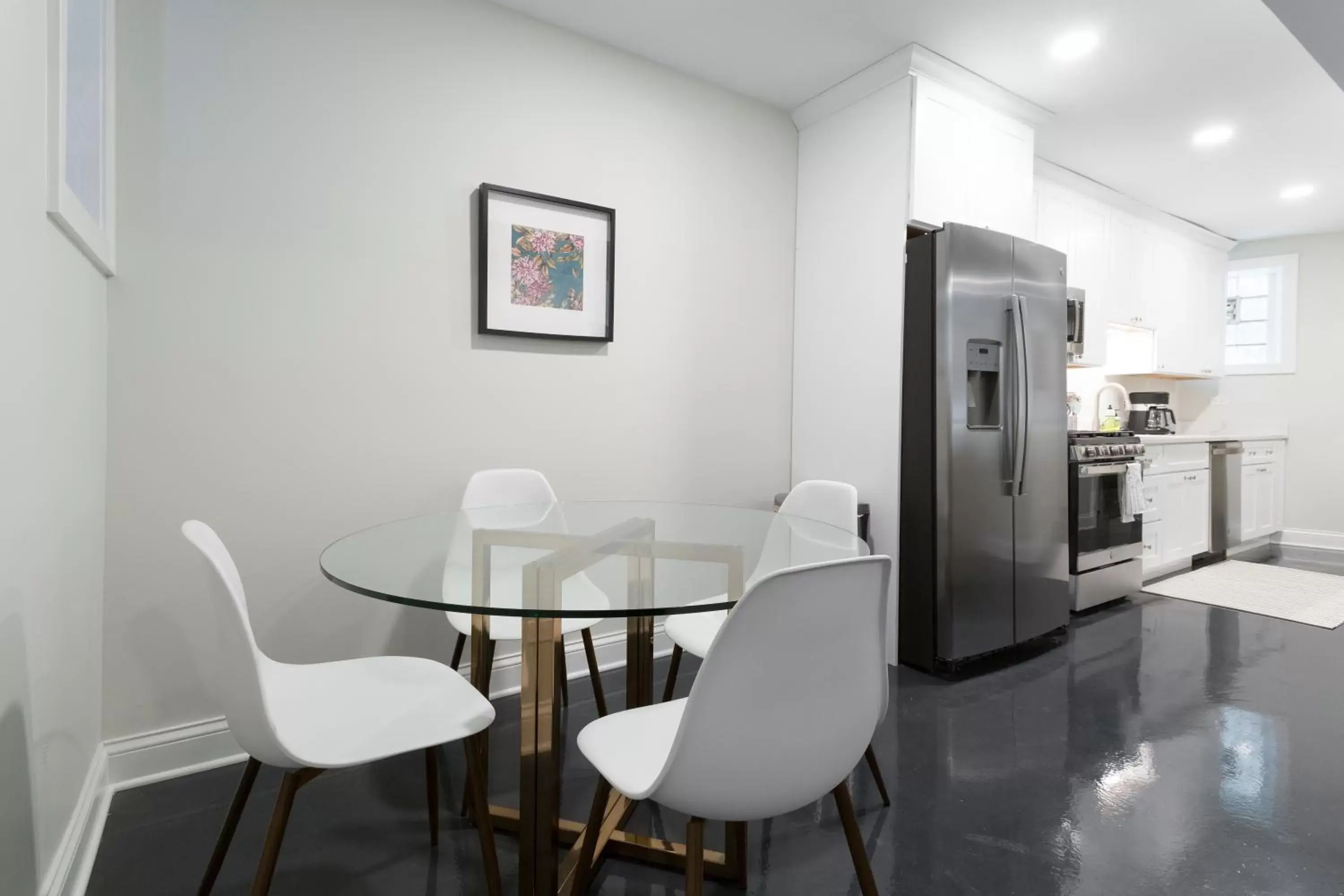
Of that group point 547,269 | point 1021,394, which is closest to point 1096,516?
point 1021,394

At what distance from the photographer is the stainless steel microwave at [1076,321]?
13.6 feet

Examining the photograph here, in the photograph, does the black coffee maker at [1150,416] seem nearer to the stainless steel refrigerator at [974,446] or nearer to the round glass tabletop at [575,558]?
the stainless steel refrigerator at [974,446]

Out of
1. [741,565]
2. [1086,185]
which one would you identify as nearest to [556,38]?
[741,565]

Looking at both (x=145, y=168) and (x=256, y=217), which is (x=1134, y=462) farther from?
(x=145, y=168)

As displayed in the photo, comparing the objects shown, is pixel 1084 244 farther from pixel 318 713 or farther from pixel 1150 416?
pixel 318 713

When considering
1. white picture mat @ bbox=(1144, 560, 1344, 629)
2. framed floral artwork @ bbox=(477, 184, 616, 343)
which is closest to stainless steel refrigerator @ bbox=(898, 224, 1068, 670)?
framed floral artwork @ bbox=(477, 184, 616, 343)

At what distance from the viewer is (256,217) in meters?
2.08

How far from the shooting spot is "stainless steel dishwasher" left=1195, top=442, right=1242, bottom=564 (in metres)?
4.90

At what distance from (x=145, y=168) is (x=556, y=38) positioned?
157 centimetres

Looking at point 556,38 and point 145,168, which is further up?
point 556,38

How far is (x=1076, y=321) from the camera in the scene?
13.6 ft

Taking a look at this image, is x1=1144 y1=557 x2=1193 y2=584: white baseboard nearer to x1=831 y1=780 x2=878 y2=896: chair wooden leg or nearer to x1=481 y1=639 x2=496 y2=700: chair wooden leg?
x1=831 y1=780 x2=878 y2=896: chair wooden leg

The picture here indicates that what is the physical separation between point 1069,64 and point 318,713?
3.72 meters

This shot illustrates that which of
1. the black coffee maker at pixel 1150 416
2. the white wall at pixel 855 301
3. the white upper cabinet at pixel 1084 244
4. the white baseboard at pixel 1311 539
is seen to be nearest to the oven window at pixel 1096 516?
the white upper cabinet at pixel 1084 244
